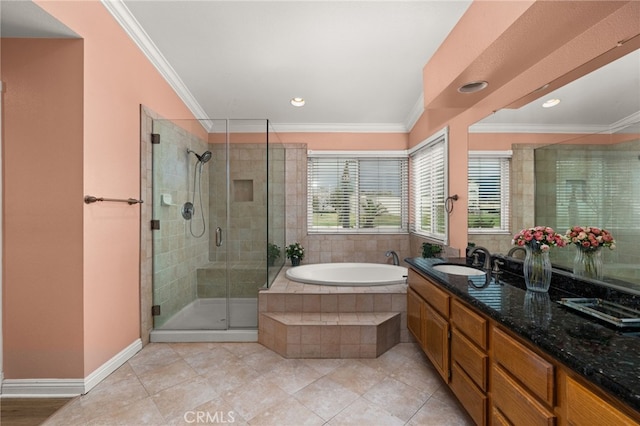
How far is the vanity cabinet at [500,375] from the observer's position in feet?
2.76

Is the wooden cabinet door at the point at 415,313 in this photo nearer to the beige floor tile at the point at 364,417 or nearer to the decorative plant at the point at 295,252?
the beige floor tile at the point at 364,417

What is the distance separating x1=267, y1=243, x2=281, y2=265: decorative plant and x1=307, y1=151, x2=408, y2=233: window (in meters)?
0.75

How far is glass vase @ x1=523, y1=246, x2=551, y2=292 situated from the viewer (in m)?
1.49

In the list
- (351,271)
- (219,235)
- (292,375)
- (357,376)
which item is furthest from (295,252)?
(357,376)

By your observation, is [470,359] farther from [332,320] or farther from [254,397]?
[254,397]

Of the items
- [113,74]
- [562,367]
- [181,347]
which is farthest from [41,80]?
[562,367]

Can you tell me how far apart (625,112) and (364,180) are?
2.91 metres

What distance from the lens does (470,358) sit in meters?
1.46

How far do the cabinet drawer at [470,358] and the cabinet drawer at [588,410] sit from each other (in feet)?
1.52

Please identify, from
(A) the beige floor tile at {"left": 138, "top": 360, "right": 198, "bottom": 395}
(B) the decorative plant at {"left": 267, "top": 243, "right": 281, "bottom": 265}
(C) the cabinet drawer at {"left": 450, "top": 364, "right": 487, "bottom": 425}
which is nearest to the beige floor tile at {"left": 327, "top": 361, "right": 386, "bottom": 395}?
(C) the cabinet drawer at {"left": 450, "top": 364, "right": 487, "bottom": 425}

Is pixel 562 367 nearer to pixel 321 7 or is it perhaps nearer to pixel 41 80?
pixel 321 7

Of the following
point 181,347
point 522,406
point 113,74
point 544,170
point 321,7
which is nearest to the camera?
point 522,406

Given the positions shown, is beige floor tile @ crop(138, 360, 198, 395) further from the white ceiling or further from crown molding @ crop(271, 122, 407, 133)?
crown molding @ crop(271, 122, 407, 133)

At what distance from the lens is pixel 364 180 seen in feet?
13.4
